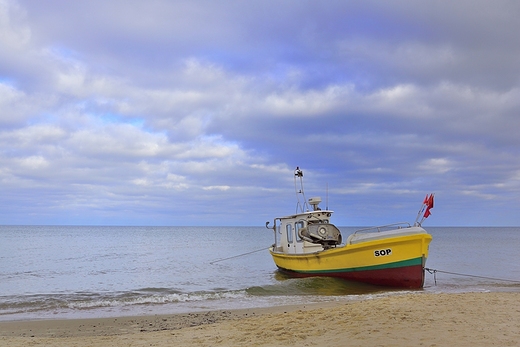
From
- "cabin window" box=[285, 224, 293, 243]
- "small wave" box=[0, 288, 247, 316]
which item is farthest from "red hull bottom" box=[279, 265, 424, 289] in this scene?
"small wave" box=[0, 288, 247, 316]

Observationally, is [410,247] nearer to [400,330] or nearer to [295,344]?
[400,330]

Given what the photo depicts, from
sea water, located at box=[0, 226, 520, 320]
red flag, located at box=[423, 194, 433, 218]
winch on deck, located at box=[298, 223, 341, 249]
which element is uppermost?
red flag, located at box=[423, 194, 433, 218]

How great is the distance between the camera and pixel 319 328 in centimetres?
802

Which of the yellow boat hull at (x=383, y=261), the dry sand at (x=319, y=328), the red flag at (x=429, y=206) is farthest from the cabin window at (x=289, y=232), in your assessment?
the dry sand at (x=319, y=328)

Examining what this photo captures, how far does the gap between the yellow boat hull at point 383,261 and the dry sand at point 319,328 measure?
3884 mm

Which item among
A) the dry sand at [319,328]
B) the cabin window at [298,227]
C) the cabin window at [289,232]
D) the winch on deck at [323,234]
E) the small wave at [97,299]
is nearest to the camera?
the dry sand at [319,328]

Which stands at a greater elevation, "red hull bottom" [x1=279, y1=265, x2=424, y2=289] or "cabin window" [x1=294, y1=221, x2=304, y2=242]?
"cabin window" [x1=294, y1=221, x2=304, y2=242]

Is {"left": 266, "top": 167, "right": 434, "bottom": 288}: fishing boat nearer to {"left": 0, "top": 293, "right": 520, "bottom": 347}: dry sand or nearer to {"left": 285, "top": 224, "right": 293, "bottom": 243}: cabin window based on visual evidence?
{"left": 285, "top": 224, "right": 293, "bottom": 243}: cabin window

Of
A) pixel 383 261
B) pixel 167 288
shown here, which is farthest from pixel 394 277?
pixel 167 288

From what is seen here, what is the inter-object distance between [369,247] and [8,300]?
514 inches

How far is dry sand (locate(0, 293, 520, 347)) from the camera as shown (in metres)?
6.91

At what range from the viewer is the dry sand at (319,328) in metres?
6.91

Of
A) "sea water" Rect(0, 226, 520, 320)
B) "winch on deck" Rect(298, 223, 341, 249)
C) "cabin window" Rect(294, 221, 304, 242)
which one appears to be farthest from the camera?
"cabin window" Rect(294, 221, 304, 242)

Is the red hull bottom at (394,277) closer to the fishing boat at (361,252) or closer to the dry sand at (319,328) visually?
the fishing boat at (361,252)
